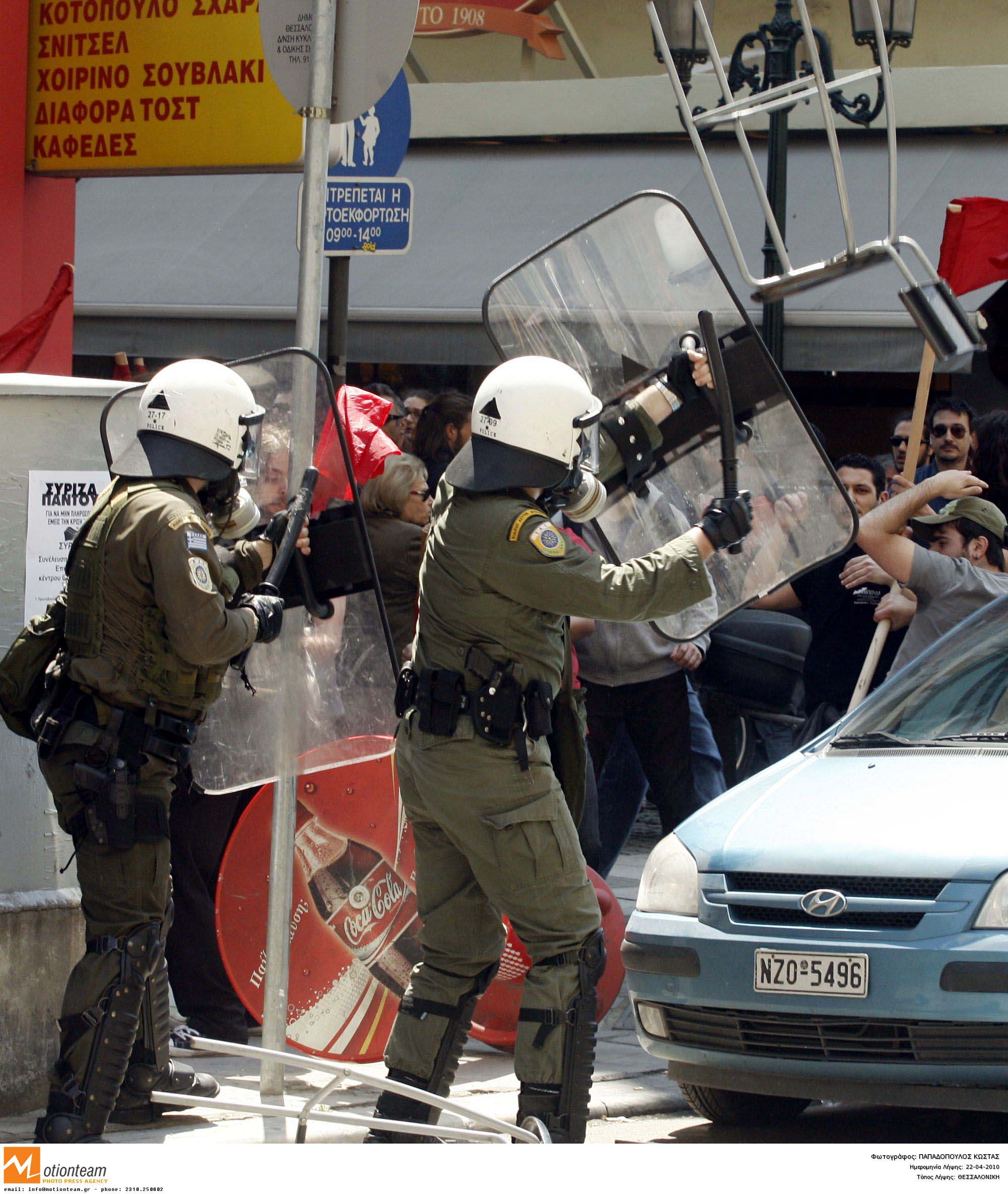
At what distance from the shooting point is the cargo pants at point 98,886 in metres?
4.14

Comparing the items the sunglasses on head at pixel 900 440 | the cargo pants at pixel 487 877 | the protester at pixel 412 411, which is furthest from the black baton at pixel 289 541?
the sunglasses on head at pixel 900 440

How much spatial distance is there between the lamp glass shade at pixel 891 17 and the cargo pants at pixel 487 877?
15.9 ft

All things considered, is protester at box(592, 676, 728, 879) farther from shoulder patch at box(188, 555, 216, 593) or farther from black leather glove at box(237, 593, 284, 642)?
shoulder patch at box(188, 555, 216, 593)

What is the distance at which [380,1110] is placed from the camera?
4.25 metres

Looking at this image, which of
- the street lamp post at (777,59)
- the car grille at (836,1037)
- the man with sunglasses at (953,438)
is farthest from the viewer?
the street lamp post at (777,59)

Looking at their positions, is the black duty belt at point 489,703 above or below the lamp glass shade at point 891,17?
below

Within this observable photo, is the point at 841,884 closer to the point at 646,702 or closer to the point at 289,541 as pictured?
the point at 289,541

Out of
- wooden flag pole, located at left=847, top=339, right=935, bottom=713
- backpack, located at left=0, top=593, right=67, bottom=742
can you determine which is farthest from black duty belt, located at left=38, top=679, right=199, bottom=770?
wooden flag pole, located at left=847, top=339, right=935, bottom=713

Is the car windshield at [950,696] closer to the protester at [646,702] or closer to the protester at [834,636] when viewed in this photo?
the protester at [646,702]

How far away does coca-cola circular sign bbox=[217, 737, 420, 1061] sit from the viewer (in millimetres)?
4973

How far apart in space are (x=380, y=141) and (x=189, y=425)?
326 cm

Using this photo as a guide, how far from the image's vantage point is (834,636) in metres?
6.97

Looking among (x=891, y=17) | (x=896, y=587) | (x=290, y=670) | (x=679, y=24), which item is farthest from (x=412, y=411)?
(x=290, y=670)
